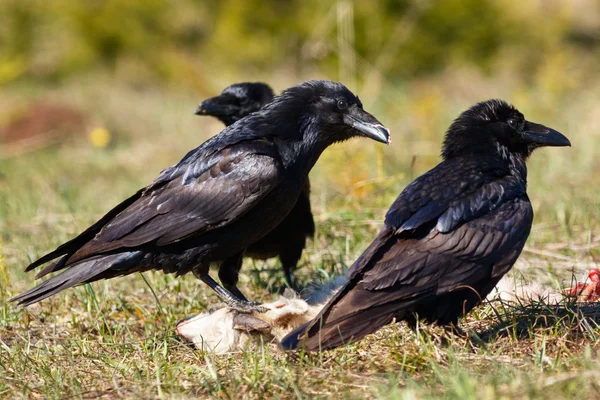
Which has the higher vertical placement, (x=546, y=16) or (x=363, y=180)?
(x=546, y=16)

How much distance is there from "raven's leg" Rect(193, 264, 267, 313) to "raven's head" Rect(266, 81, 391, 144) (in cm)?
96

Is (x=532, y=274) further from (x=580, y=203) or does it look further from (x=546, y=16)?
(x=546, y=16)

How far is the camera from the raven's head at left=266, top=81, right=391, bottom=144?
4562 mm

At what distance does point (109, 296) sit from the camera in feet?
16.4

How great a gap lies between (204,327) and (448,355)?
4.31ft

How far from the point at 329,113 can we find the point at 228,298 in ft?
3.82

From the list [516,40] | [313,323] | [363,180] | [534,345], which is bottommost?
[534,345]

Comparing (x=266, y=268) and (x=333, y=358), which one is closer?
(x=333, y=358)

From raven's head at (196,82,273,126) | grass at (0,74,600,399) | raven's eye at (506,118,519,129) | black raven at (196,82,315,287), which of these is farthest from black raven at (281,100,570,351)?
raven's head at (196,82,273,126)

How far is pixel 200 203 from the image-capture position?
438 centimetres

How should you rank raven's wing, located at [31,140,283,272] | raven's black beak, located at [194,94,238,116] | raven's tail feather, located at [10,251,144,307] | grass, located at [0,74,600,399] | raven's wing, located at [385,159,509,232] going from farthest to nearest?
raven's black beak, located at [194,94,238,116] < raven's wing, located at [31,140,283,272] < raven's tail feather, located at [10,251,144,307] < raven's wing, located at [385,159,509,232] < grass, located at [0,74,600,399]

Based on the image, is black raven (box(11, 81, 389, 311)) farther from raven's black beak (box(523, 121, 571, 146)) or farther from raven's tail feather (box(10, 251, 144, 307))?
raven's black beak (box(523, 121, 571, 146))

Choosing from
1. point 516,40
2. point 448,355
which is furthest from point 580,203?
point 516,40

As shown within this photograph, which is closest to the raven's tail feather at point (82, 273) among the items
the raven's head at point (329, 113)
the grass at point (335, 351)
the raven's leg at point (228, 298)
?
the grass at point (335, 351)
